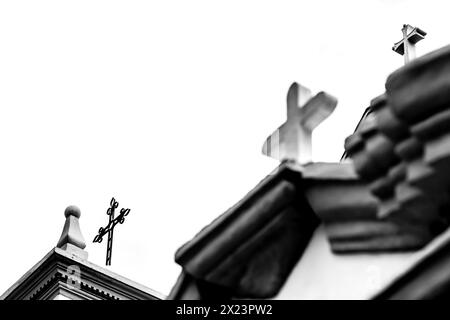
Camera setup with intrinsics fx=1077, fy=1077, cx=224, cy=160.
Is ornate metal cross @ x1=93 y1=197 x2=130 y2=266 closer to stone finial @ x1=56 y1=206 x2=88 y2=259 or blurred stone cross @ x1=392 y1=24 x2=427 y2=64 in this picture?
stone finial @ x1=56 y1=206 x2=88 y2=259

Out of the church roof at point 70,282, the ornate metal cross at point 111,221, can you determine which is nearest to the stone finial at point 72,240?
the church roof at point 70,282

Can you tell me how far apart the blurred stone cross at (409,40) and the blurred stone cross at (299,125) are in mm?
7146

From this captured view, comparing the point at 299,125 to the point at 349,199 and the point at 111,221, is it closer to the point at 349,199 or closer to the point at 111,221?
the point at 349,199

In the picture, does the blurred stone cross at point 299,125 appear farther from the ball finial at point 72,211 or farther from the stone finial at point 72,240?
the ball finial at point 72,211

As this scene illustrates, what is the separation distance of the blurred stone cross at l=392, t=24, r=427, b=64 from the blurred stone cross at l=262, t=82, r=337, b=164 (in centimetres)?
715

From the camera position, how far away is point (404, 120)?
19.4 feet
